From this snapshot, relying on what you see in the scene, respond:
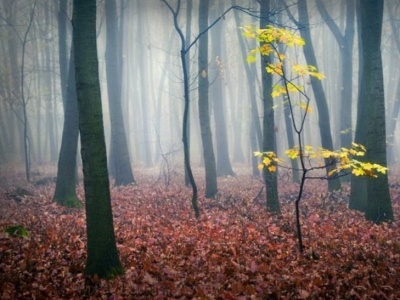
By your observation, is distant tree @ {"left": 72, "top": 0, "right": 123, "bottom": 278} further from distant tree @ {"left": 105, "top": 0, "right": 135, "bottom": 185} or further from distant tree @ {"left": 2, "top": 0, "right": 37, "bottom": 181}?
distant tree @ {"left": 2, "top": 0, "right": 37, "bottom": 181}

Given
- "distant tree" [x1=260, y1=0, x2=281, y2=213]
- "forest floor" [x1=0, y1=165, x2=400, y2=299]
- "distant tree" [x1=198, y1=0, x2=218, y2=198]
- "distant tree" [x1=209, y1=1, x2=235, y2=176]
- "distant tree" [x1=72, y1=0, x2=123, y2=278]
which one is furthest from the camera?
"distant tree" [x1=209, y1=1, x2=235, y2=176]

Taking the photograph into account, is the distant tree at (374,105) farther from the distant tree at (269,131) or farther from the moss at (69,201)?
the moss at (69,201)

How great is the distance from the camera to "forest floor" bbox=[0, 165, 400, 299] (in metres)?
5.44

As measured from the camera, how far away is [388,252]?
23.2 feet

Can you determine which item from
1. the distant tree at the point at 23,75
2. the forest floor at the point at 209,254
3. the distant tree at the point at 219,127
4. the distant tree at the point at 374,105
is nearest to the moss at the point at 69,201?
the forest floor at the point at 209,254

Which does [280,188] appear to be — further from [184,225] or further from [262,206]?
[184,225]

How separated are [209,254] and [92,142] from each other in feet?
10.9

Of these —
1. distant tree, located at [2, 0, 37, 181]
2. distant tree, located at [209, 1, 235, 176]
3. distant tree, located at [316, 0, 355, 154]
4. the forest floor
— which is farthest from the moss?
distant tree, located at [316, 0, 355, 154]

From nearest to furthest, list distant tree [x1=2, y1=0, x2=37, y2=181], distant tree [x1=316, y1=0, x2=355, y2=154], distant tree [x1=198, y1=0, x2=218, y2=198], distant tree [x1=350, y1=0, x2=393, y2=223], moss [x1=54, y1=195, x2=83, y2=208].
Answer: distant tree [x1=350, y1=0, x2=393, y2=223] < moss [x1=54, y1=195, x2=83, y2=208] < distant tree [x1=198, y1=0, x2=218, y2=198] < distant tree [x1=316, y1=0, x2=355, y2=154] < distant tree [x1=2, y1=0, x2=37, y2=181]

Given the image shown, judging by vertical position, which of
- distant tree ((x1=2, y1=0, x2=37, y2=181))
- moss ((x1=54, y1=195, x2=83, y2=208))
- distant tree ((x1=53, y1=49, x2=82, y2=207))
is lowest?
moss ((x1=54, y1=195, x2=83, y2=208))

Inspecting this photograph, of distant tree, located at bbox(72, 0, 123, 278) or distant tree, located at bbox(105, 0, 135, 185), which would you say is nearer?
distant tree, located at bbox(72, 0, 123, 278)

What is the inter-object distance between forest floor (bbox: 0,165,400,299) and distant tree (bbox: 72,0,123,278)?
0.54 metres

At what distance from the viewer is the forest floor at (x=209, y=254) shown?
17.8ft

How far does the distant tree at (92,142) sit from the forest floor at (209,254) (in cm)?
54
